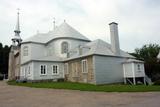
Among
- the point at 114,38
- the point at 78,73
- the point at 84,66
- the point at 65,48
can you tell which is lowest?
the point at 78,73

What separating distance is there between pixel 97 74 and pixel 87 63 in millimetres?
2058

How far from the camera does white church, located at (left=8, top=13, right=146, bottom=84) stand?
21.5 m

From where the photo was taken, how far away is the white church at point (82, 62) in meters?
21.5

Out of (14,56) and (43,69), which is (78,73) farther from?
(14,56)

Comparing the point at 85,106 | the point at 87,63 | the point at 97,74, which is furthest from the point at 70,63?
the point at 85,106

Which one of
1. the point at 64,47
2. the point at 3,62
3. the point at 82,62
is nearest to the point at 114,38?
the point at 82,62

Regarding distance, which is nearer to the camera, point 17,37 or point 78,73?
point 78,73

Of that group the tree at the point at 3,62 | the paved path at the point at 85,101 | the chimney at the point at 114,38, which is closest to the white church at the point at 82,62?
the chimney at the point at 114,38

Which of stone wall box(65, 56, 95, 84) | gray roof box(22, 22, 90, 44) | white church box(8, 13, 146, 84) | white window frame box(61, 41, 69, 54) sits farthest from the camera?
gray roof box(22, 22, 90, 44)

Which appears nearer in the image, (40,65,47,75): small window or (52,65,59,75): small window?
(40,65,47,75): small window

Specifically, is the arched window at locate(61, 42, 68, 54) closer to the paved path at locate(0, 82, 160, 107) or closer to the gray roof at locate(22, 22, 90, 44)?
the gray roof at locate(22, 22, 90, 44)

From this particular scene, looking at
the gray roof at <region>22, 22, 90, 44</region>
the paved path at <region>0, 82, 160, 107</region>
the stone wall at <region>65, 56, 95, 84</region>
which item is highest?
the gray roof at <region>22, 22, 90, 44</region>

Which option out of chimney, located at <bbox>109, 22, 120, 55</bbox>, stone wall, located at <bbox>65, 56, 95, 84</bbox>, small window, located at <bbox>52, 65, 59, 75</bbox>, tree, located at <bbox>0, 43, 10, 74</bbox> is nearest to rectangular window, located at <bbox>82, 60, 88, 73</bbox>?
stone wall, located at <bbox>65, 56, 95, 84</bbox>

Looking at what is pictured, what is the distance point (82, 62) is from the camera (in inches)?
904
